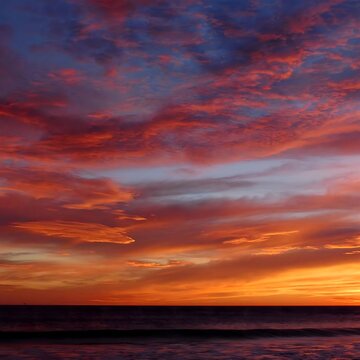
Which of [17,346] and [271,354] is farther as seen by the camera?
[17,346]

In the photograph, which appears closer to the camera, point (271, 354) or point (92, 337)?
point (271, 354)

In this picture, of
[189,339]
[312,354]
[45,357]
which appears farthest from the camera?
[189,339]

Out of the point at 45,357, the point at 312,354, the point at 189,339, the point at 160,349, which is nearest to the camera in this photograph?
the point at 45,357

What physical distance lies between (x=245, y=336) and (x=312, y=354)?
14.6 meters

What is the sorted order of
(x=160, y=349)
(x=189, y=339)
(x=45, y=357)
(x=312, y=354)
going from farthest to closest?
1. (x=189, y=339)
2. (x=160, y=349)
3. (x=312, y=354)
4. (x=45, y=357)

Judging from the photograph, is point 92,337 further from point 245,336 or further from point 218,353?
point 218,353

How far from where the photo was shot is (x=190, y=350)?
31.4 metres

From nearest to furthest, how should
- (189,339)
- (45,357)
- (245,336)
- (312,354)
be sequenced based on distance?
(45,357), (312,354), (189,339), (245,336)

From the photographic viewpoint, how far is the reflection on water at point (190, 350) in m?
27.9

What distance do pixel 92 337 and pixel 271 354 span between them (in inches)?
665

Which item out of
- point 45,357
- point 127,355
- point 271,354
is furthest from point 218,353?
point 45,357

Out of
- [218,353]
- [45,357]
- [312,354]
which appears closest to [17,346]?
[45,357]

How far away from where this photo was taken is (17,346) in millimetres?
33062

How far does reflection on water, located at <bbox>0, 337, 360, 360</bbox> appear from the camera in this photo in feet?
91.5
